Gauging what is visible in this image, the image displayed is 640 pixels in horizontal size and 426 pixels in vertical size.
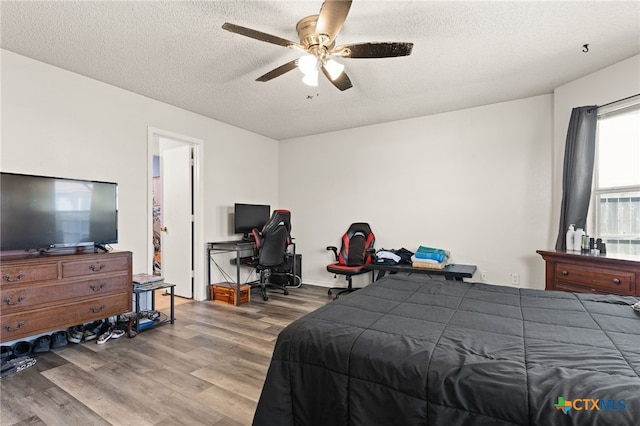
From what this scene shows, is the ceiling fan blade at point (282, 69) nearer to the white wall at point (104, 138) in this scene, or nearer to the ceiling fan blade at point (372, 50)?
the ceiling fan blade at point (372, 50)

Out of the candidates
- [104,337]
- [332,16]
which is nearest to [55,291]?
[104,337]

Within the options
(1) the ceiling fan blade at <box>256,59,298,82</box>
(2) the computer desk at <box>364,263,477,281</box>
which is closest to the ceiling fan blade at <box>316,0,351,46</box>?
(1) the ceiling fan blade at <box>256,59,298,82</box>

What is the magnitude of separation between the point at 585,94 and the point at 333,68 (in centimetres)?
276

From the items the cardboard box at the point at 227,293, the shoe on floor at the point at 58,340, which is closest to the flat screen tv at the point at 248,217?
the cardboard box at the point at 227,293

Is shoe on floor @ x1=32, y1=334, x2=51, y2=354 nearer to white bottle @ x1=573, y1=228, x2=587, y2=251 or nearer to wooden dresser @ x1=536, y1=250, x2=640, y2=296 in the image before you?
wooden dresser @ x1=536, y1=250, x2=640, y2=296

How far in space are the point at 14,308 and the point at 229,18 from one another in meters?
2.76

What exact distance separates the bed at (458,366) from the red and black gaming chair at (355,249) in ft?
9.17

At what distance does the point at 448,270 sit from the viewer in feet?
12.3

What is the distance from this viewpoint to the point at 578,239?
3016 mm

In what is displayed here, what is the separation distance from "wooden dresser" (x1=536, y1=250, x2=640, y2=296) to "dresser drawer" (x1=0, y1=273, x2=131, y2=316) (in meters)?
4.16

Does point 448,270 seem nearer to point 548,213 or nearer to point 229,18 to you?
point 548,213

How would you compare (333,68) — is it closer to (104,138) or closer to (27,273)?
(104,138)

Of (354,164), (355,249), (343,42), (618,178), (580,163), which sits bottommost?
(355,249)

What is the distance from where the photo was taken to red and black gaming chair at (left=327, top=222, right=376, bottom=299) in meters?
4.51
